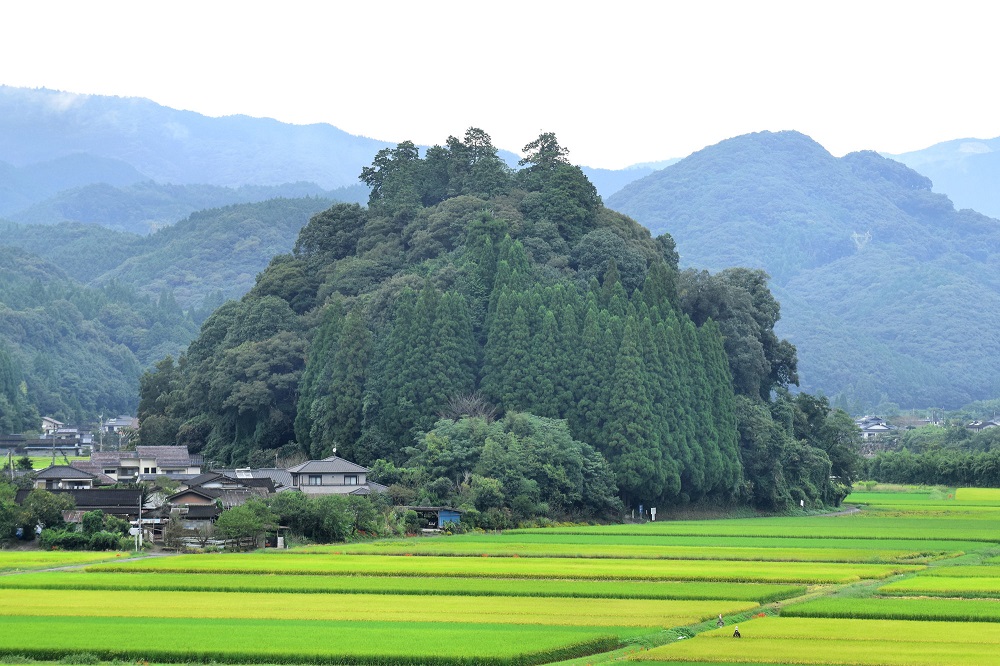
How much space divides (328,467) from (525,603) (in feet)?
106

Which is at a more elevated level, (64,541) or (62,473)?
(62,473)

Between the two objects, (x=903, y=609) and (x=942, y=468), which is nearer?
(x=903, y=609)

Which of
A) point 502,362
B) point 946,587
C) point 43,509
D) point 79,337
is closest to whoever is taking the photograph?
point 946,587

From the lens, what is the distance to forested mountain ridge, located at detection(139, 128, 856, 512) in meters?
66.5

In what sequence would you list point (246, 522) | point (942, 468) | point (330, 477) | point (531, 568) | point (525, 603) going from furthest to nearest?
1. point (942, 468)
2. point (330, 477)
3. point (246, 522)
4. point (531, 568)
5. point (525, 603)

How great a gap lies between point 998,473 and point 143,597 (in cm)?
7508

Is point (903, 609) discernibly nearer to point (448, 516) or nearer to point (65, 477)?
point (448, 516)

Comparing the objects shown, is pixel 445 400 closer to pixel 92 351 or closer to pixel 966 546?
pixel 966 546

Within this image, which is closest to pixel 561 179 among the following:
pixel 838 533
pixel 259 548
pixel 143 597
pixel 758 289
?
pixel 758 289

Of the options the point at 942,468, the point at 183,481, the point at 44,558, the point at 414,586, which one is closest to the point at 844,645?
the point at 414,586

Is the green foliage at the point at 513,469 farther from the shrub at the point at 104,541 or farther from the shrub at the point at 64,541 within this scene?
the shrub at the point at 64,541

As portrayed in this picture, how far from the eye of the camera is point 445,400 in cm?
6900

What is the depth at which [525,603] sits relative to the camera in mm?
32594

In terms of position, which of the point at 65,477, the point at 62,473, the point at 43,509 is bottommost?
the point at 43,509
